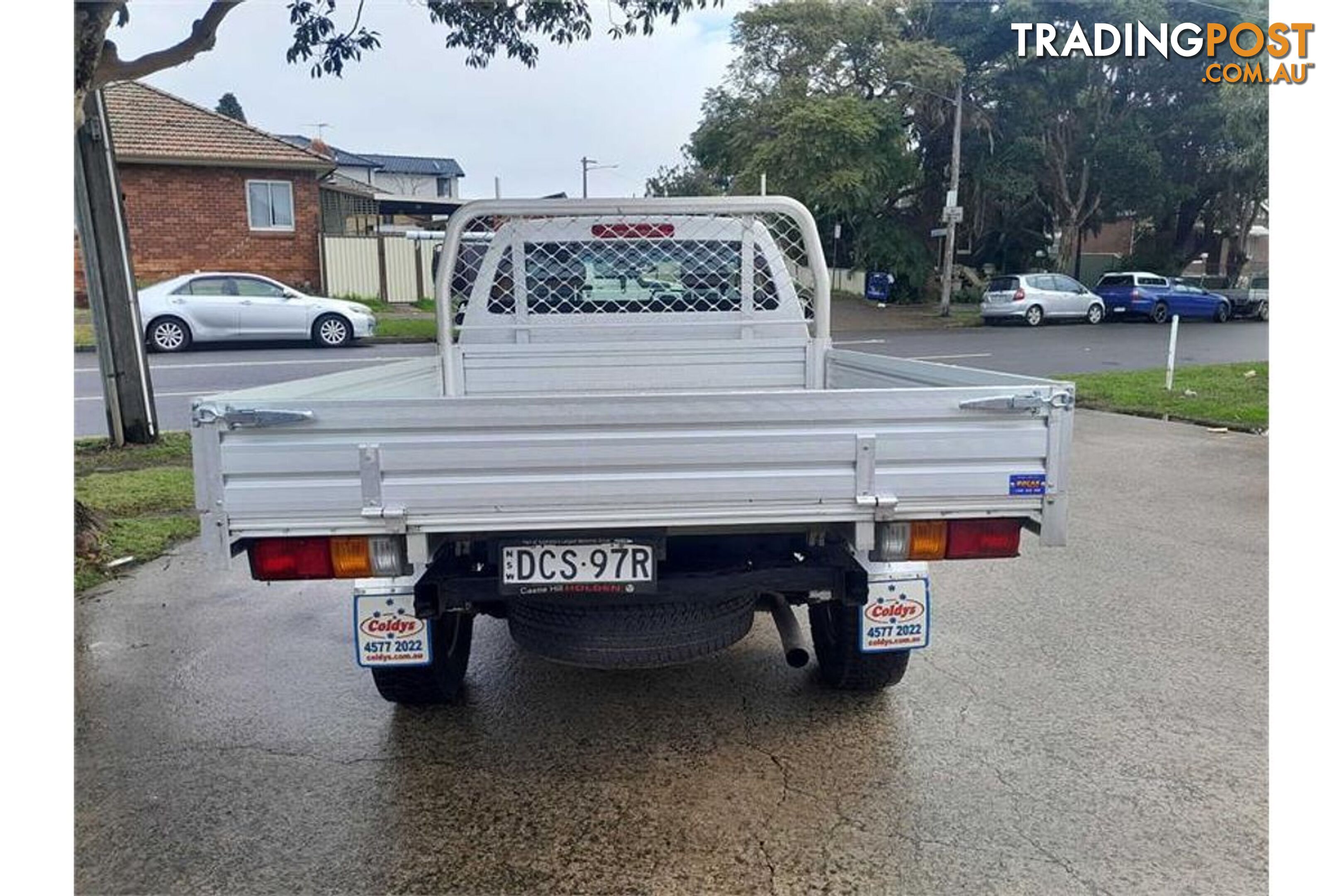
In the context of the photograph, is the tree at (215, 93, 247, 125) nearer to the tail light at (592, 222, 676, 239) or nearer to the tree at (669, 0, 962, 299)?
the tree at (669, 0, 962, 299)

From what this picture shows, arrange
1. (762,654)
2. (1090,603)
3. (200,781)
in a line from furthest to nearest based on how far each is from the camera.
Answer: (1090,603), (762,654), (200,781)

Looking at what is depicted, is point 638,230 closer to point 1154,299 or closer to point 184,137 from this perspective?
point 184,137

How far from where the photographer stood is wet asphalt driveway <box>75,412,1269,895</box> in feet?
8.78

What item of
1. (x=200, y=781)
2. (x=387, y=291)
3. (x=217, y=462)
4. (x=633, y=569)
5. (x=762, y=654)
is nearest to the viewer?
(x=217, y=462)

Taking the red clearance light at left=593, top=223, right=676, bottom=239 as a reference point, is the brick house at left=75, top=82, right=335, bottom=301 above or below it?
above

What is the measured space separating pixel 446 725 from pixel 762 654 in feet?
4.70

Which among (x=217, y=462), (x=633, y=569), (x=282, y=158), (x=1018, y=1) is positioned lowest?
A: (x=633, y=569)

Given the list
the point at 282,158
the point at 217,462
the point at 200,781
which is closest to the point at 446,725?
the point at 200,781

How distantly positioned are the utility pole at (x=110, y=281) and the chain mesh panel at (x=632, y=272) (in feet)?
15.1

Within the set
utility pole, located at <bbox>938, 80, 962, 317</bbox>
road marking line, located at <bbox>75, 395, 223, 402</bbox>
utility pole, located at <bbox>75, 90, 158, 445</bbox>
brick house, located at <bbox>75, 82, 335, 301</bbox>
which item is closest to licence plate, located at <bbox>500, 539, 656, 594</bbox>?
utility pole, located at <bbox>75, 90, 158, 445</bbox>

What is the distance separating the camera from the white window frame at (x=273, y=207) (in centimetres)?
2134

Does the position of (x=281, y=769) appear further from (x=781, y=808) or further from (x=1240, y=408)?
(x=1240, y=408)

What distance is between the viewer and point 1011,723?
11.6 feet

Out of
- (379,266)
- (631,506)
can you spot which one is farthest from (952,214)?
(631,506)
